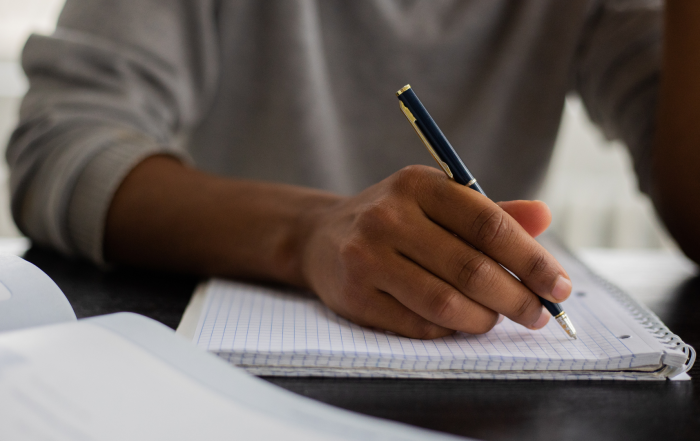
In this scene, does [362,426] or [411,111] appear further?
[411,111]

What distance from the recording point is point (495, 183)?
3.10ft

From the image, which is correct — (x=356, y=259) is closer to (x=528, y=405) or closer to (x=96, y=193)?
(x=528, y=405)

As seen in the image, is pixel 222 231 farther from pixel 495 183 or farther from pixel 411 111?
pixel 495 183

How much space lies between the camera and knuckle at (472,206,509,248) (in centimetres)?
35

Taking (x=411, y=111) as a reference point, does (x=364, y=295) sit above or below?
below

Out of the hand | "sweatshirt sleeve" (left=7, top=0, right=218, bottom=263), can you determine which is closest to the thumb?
the hand

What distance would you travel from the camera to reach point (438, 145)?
0.35 m

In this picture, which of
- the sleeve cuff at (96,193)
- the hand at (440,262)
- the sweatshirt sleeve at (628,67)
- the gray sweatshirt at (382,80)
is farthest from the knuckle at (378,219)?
the sweatshirt sleeve at (628,67)

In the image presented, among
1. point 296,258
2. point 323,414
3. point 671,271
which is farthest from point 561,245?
point 323,414

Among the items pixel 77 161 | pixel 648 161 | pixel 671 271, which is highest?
pixel 648 161

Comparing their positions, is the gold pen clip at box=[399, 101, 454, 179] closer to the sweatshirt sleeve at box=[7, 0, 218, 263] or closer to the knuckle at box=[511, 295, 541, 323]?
the knuckle at box=[511, 295, 541, 323]

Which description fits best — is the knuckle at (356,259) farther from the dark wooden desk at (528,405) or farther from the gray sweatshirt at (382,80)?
the gray sweatshirt at (382,80)

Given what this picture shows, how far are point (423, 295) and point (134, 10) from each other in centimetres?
56

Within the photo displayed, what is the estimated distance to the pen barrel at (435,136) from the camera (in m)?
0.35
